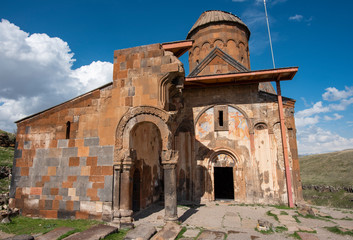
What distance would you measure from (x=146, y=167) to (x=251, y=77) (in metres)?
6.39

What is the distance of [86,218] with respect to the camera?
6.66m

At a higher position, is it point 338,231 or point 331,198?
point 338,231

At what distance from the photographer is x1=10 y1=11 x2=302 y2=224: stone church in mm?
6727

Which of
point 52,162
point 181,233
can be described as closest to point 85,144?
point 52,162

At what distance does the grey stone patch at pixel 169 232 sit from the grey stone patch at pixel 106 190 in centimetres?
195

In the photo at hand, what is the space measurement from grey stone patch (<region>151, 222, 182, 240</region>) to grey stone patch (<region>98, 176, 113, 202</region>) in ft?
6.41

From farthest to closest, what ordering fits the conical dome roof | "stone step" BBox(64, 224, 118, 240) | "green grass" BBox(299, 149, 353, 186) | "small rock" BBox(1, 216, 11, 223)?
"green grass" BBox(299, 149, 353, 186), the conical dome roof, "small rock" BBox(1, 216, 11, 223), "stone step" BBox(64, 224, 118, 240)

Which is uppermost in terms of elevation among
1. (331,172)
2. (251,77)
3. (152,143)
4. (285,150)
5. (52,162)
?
(251,77)

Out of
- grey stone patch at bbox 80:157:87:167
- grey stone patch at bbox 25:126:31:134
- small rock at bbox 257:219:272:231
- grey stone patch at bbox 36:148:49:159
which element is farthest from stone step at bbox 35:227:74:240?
small rock at bbox 257:219:272:231

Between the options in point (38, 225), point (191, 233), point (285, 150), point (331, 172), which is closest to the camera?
point (191, 233)

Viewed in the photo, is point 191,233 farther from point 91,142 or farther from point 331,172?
point 331,172

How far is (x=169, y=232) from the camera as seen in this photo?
5.38m

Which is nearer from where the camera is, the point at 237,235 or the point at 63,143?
the point at 237,235

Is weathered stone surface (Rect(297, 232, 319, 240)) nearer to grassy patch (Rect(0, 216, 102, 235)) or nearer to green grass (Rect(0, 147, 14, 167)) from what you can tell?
grassy patch (Rect(0, 216, 102, 235))
